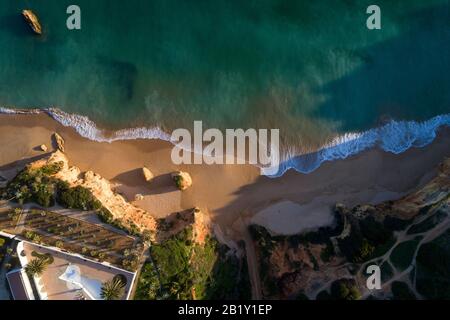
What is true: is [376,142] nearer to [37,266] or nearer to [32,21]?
[37,266]

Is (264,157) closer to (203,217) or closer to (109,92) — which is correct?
(203,217)

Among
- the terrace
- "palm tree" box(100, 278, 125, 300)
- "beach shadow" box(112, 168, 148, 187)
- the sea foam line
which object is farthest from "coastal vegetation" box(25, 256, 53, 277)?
the sea foam line

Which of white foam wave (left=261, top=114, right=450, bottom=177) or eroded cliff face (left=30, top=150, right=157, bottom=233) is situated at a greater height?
white foam wave (left=261, top=114, right=450, bottom=177)

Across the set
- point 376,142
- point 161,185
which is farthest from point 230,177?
point 376,142

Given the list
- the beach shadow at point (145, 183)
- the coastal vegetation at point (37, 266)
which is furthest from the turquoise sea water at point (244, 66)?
the coastal vegetation at point (37, 266)

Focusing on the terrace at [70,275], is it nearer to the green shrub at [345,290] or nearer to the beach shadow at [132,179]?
the beach shadow at [132,179]

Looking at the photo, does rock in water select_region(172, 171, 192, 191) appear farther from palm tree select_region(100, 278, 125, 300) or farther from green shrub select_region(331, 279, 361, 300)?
green shrub select_region(331, 279, 361, 300)
